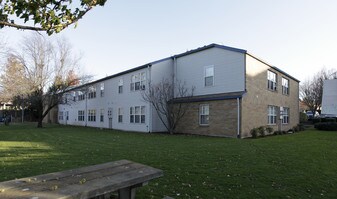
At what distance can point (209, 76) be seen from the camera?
22.6m

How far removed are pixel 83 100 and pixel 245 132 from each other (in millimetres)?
26236

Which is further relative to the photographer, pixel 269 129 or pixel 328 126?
pixel 328 126

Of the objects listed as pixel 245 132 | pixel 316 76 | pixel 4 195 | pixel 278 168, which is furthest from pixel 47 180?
pixel 316 76

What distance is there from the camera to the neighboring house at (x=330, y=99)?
120ft

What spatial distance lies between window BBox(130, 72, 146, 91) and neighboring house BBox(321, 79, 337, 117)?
24.3 m

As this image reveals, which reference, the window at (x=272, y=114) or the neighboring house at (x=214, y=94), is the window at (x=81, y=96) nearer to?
the neighboring house at (x=214, y=94)

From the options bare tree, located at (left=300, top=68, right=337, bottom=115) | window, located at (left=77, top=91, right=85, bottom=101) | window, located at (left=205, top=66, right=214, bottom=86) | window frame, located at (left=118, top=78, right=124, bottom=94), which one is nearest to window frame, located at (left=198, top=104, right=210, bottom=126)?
window, located at (left=205, top=66, right=214, bottom=86)

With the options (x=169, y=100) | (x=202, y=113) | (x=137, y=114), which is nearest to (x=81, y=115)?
(x=137, y=114)

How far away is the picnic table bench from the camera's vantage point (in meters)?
3.34

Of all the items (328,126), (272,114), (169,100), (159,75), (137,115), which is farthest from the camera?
(328,126)

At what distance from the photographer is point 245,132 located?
19.7m

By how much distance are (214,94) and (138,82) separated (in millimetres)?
7854

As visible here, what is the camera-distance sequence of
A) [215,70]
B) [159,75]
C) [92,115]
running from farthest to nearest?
[92,115], [159,75], [215,70]

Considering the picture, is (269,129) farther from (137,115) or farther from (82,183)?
(82,183)
